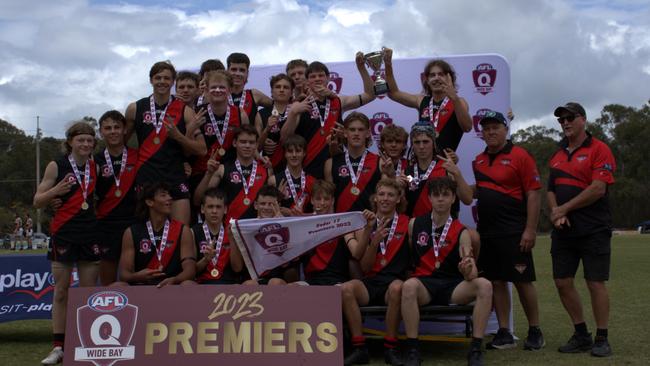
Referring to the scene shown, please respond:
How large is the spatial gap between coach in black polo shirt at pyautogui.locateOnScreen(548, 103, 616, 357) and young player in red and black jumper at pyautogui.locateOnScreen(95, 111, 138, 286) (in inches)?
149

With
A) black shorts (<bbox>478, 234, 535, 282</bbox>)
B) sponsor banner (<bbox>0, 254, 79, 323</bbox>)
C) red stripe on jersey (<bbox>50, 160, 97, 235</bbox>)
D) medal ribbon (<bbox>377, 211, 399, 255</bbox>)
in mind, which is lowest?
sponsor banner (<bbox>0, 254, 79, 323</bbox>)

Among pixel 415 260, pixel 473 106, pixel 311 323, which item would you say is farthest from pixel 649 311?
pixel 311 323

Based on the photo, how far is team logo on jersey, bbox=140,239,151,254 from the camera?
5.88 meters

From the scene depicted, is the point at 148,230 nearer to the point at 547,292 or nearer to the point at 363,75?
the point at 363,75

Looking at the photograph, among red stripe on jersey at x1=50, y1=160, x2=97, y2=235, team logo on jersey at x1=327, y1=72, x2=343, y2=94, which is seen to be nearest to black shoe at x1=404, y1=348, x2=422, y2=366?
red stripe on jersey at x1=50, y1=160, x2=97, y2=235

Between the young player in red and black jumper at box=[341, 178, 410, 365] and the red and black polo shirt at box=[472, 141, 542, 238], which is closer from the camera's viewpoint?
the young player in red and black jumper at box=[341, 178, 410, 365]

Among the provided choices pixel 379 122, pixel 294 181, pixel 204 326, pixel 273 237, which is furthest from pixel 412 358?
pixel 379 122

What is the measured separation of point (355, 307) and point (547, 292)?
6641 mm

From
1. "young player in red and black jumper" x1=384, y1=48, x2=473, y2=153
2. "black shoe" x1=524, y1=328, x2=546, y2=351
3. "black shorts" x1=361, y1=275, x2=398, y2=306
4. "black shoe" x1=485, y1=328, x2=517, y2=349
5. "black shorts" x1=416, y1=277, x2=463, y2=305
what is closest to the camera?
"black shorts" x1=416, y1=277, x2=463, y2=305

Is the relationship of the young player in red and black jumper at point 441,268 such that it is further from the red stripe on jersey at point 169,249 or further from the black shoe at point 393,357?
the red stripe on jersey at point 169,249

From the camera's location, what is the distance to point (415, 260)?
5.93 m

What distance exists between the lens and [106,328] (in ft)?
16.7

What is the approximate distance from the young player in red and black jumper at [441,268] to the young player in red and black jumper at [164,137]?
209cm

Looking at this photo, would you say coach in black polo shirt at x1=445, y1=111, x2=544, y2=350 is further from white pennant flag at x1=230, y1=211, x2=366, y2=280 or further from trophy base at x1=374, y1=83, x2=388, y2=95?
white pennant flag at x1=230, y1=211, x2=366, y2=280
